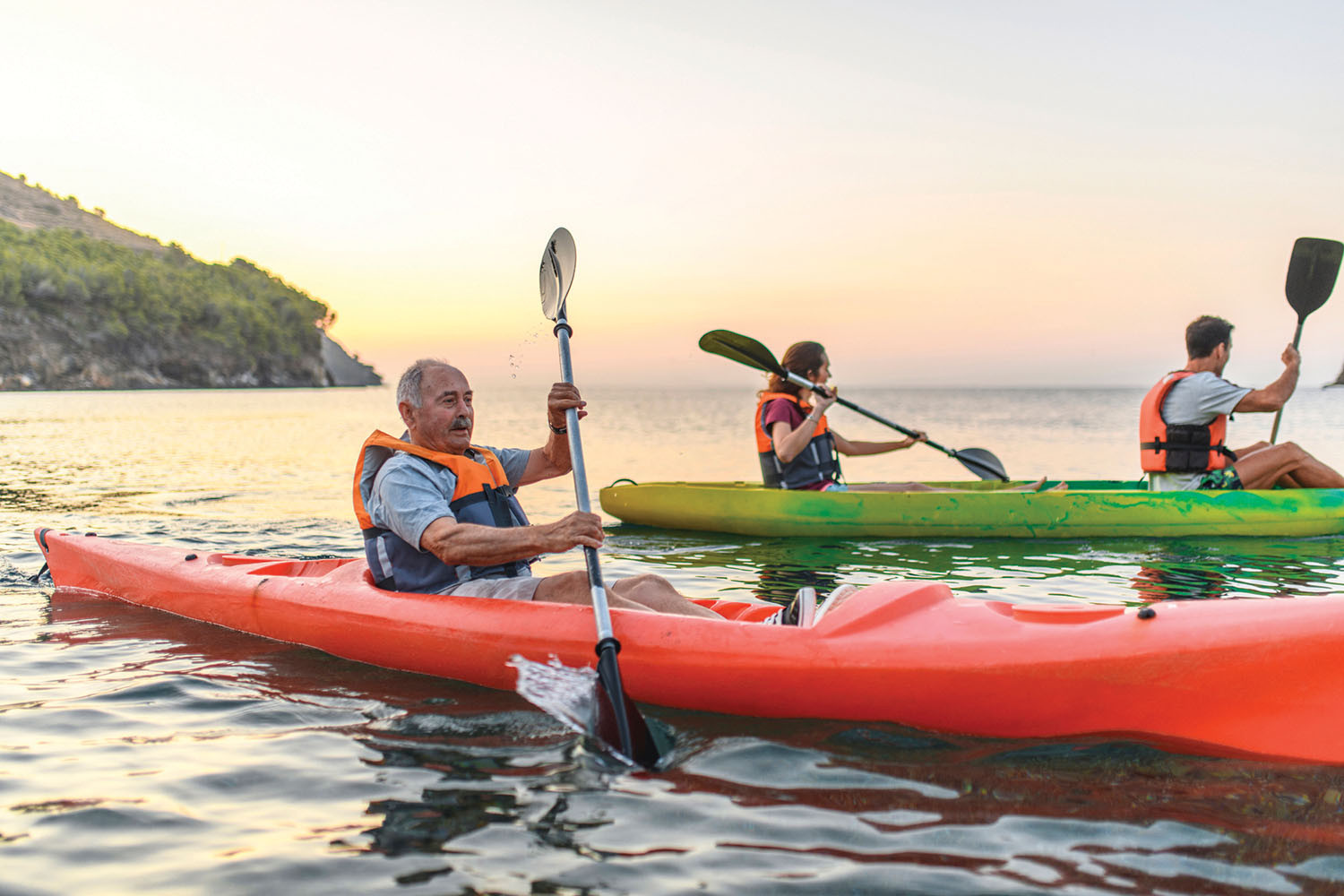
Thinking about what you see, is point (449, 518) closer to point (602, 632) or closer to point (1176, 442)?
point (602, 632)

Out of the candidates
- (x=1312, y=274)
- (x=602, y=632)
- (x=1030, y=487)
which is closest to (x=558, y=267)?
(x=602, y=632)

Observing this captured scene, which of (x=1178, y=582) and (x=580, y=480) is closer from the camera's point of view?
(x=580, y=480)

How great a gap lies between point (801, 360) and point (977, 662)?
14.5ft

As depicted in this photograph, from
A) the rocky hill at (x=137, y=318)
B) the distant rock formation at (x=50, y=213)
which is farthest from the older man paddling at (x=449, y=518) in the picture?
the distant rock formation at (x=50, y=213)

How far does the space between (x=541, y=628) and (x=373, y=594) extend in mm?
863

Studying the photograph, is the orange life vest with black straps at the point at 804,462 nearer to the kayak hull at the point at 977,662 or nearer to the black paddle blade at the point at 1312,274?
the black paddle blade at the point at 1312,274

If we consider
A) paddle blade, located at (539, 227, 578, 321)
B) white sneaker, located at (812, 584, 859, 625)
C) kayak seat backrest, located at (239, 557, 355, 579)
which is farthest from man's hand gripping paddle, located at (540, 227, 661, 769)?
kayak seat backrest, located at (239, 557, 355, 579)

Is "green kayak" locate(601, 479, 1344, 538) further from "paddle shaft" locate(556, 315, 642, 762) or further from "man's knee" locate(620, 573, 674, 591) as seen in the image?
"man's knee" locate(620, 573, 674, 591)

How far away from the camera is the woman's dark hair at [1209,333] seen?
21.4 ft

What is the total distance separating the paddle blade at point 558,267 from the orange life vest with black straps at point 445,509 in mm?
1133

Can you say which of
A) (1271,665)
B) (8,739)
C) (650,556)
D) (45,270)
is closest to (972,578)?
(650,556)

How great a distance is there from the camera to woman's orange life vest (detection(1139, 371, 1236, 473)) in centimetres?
691

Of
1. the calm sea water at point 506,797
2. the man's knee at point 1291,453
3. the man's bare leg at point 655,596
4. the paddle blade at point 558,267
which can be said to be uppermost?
the paddle blade at point 558,267

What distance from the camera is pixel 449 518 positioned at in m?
3.37
